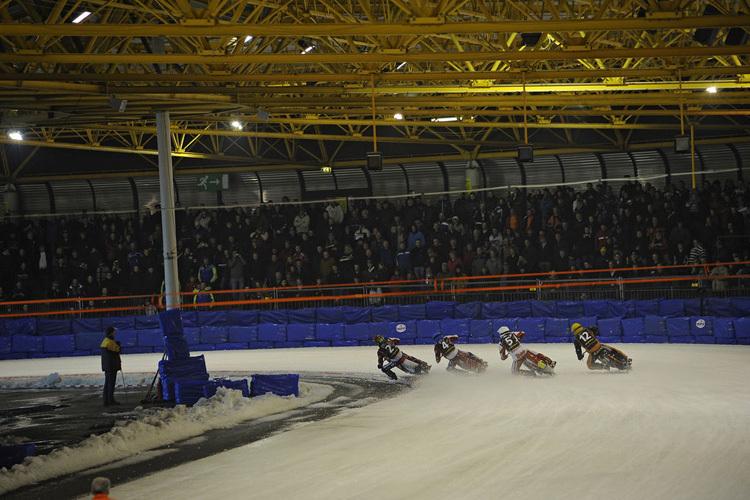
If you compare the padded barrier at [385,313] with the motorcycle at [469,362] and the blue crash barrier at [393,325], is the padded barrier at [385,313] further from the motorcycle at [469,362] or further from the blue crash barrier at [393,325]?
the motorcycle at [469,362]

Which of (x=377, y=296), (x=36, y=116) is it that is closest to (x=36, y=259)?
(x=36, y=116)

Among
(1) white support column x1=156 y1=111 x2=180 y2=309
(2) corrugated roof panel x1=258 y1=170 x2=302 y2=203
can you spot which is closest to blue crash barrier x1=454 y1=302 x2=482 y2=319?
(1) white support column x1=156 y1=111 x2=180 y2=309

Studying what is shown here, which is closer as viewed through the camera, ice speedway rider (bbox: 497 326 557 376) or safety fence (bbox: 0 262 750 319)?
ice speedway rider (bbox: 497 326 557 376)

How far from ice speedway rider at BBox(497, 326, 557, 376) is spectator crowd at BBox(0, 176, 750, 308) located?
31.3ft

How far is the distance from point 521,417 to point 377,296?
51.3 feet

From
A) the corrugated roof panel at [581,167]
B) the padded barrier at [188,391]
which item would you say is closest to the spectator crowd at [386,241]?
the corrugated roof panel at [581,167]

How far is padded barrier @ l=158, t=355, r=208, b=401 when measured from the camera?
57.4 feet

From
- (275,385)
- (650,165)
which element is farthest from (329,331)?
(650,165)

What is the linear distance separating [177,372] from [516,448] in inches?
362

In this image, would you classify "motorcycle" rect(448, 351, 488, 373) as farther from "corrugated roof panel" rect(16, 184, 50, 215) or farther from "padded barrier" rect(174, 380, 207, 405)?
"corrugated roof panel" rect(16, 184, 50, 215)

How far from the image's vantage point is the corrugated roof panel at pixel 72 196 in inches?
1644

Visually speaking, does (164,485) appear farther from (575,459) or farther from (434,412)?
(434,412)

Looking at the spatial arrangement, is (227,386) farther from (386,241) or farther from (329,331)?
(386,241)

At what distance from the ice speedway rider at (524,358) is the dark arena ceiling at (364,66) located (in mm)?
5850
